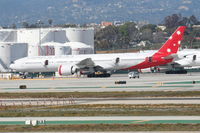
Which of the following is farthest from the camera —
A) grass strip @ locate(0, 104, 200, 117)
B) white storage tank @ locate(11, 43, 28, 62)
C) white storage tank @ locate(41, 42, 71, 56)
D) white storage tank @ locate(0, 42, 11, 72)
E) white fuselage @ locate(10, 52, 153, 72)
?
white storage tank @ locate(41, 42, 71, 56)

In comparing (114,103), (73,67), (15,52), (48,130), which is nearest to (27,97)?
(114,103)

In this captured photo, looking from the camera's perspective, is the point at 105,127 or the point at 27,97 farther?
the point at 27,97

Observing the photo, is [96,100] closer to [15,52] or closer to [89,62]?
[89,62]

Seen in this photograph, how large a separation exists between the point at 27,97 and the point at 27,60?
4546 centimetres

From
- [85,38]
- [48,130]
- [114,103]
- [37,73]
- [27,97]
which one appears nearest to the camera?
[48,130]

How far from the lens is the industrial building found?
439 feet

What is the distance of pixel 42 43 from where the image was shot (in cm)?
14850

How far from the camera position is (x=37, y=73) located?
116 m

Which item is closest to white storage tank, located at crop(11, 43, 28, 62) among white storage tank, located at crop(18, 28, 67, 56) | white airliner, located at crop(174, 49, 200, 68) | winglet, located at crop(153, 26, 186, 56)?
white storage tank, located at crop(18, 28, 67, 56)

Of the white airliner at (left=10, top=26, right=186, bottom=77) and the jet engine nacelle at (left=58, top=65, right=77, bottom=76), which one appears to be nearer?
the jet engine nacelle at (left=58, top=65, right=77, bottom=76)

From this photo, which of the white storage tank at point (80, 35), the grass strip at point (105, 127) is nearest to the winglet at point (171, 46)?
the white storage tank at point (80, 35)

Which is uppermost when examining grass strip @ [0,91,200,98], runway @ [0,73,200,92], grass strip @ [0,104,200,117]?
runway @ [0,73,200,92]

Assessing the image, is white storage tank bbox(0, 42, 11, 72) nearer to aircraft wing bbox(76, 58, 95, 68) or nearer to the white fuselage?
the white fuselage

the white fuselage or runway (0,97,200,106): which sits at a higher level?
the white fuselage
